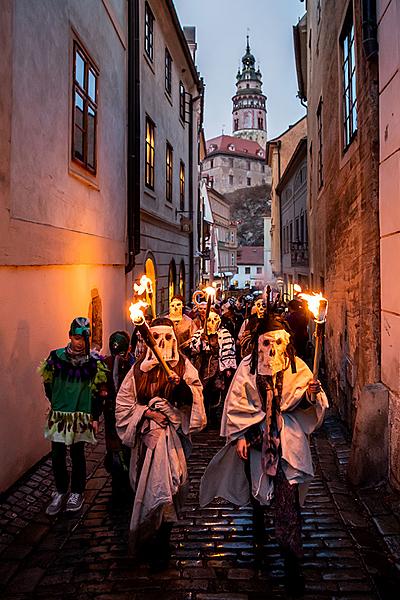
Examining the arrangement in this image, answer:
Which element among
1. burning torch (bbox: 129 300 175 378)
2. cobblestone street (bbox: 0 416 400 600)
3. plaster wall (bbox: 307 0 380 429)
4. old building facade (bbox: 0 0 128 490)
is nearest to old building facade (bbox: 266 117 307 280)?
plaster wall (bbox: 307 0 380 429)

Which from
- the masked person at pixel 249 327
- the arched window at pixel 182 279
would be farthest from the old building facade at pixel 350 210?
the arched window at pixel 182 279

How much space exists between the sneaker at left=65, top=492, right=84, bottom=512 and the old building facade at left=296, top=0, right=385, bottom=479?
298 centimetres

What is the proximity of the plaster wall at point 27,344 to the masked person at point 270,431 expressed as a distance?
2.57 meters

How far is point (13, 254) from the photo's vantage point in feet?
19.8

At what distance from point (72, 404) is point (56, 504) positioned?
98 centimetres

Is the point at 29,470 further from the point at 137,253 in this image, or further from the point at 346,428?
the point at 137,253

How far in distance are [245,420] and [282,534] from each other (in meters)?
0.87

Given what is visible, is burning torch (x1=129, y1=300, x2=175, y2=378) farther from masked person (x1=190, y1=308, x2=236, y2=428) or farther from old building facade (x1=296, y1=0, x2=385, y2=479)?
masked person (x1=190, y1=308, x2=236, y2=428)

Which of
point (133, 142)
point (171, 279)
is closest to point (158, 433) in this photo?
→ point (133, 142)

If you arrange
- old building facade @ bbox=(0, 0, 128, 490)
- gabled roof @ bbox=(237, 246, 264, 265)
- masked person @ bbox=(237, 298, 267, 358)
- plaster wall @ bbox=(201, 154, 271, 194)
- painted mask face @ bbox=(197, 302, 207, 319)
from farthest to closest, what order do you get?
plaster wall @ bbox=(201, 154, 271, 194)
gabled roof @ bbox=(237, 246, 264, 265)
painted mask face @ bbox=(197, 302, 207, 319)
masked person @ bbox=(237, 298, 267, 358)
old building facade @ bbox=(0, 0, 128, 490)

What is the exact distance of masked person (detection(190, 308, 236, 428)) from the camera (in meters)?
8.18

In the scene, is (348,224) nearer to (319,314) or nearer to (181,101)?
(319,314)

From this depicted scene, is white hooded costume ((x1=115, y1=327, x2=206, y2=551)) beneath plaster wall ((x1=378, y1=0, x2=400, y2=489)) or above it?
beneath

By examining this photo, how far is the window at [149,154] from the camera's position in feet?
48.1
